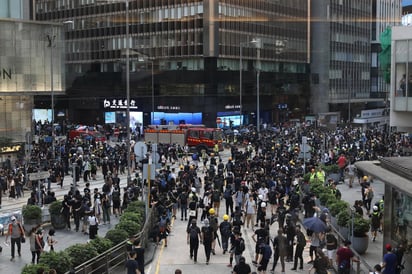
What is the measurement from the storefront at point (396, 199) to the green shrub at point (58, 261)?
8.11 metres

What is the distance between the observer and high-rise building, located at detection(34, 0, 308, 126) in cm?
7506

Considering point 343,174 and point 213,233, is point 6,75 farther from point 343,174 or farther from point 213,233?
point 213,233

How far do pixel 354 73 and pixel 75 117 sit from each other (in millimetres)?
49097

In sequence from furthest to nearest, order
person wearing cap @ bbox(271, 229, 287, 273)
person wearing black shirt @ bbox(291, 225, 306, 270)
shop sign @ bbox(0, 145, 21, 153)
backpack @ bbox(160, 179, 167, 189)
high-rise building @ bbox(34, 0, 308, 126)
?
1. high-rise building @ bbox(34, 0, 308, 126)
2. shop sign @ bbox(0, 145, 21, 153)
3. backpack @ bbox(160, 179, 167, 189)
4. person wearing black shirt @ bbox(291, 225, 306, 270)
5. person wearing cap @ bbox(271, 229, 287, 273)

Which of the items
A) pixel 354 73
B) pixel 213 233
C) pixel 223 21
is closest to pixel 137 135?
pixel 223 21

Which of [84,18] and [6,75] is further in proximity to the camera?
[84,18]

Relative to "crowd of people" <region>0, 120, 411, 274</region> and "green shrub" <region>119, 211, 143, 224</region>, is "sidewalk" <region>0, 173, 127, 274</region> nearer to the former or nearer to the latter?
"crowd of people" <region>0, 120, 411, 274</region>

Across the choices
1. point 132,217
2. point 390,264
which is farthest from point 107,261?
point 390,264

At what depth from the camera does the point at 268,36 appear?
84.7 m

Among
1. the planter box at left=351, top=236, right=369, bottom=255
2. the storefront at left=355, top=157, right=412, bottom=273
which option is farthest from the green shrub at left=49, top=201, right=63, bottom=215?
the storefront at left=355, top=157, right=412, bottom=273

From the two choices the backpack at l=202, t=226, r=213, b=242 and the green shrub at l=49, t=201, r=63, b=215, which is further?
the green shrub at l=49, t=201, r=63, b=215

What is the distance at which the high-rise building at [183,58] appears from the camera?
246 feet

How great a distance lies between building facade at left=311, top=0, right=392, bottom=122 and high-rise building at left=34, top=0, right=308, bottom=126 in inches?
210

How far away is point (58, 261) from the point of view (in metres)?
14.7
